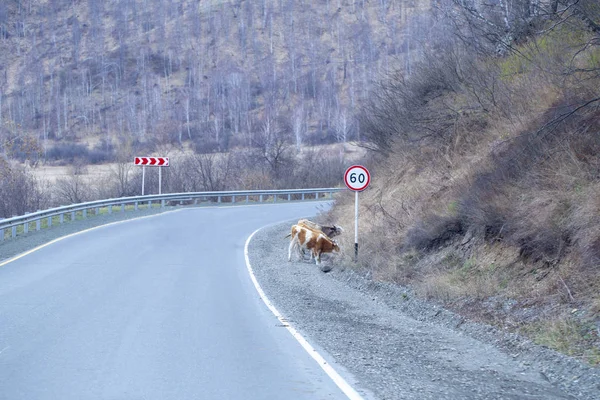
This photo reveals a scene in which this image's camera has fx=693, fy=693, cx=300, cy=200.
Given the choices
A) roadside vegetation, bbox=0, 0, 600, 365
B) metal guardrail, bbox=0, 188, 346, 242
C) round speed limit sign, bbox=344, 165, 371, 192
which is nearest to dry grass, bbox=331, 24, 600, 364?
roadside vegetation, bbox=0, 0, 600, 365

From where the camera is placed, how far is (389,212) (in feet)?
64.3

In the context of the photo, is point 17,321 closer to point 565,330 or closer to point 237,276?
point 237,276

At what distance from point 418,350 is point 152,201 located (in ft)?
107

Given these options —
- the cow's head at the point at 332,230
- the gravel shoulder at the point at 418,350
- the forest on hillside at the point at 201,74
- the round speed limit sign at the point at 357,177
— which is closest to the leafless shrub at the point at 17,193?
the cow's head at the point at 332,230

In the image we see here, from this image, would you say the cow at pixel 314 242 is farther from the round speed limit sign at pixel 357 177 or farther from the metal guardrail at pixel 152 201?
the metal guardrail at pixel 152 201

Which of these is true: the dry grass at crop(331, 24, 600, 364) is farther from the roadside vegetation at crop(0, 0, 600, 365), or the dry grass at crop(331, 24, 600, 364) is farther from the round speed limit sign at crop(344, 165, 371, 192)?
the round speed limit sign at crop(344, 165, 371, 192)

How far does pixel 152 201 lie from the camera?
40031 millimetres

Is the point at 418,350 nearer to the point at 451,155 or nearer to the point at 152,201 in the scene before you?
the point at 451,155

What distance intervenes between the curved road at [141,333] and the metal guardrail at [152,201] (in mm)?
4643

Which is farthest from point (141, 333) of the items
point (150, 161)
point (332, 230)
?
point (150, 161)

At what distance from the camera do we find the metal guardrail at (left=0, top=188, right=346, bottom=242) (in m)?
23.7

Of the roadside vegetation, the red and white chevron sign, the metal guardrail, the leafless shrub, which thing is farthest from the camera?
the red and white chevron sign

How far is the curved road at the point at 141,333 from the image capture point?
7.22 metres

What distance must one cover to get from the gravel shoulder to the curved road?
1.87 feet
